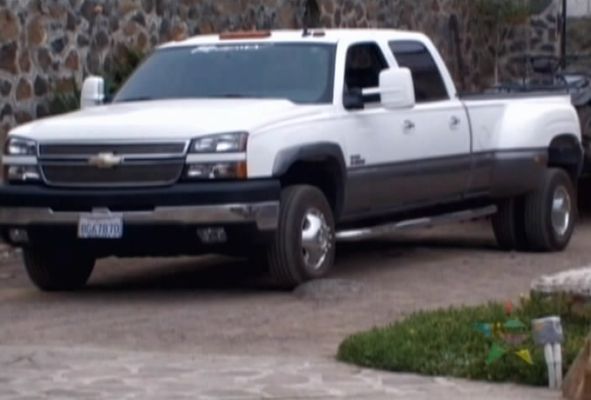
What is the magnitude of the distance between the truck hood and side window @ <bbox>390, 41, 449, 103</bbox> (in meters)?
1.52

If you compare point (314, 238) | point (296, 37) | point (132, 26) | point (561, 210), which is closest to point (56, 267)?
point (314, 238)

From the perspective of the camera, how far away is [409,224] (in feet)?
46.4

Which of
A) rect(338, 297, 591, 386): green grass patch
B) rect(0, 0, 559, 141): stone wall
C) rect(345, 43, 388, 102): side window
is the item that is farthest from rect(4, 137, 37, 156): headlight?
rect(0, 0, 559, 141): stone wall

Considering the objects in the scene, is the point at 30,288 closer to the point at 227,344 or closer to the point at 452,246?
the point at 227,344

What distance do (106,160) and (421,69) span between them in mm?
3366

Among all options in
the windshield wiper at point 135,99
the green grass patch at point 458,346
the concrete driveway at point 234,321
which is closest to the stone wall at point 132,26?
the concrete driveway at point 234,321

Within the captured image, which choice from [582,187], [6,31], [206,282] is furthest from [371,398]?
[582,187]

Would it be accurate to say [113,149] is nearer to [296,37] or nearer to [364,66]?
[296,37]

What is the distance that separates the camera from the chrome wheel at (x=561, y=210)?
15.5 metres

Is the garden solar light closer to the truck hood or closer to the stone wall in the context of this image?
the truck hood

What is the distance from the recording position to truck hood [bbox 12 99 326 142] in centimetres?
1219

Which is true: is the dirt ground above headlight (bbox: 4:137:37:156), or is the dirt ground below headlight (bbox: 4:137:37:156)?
below

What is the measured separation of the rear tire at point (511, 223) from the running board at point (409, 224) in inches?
5.0

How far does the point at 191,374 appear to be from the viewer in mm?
9734
